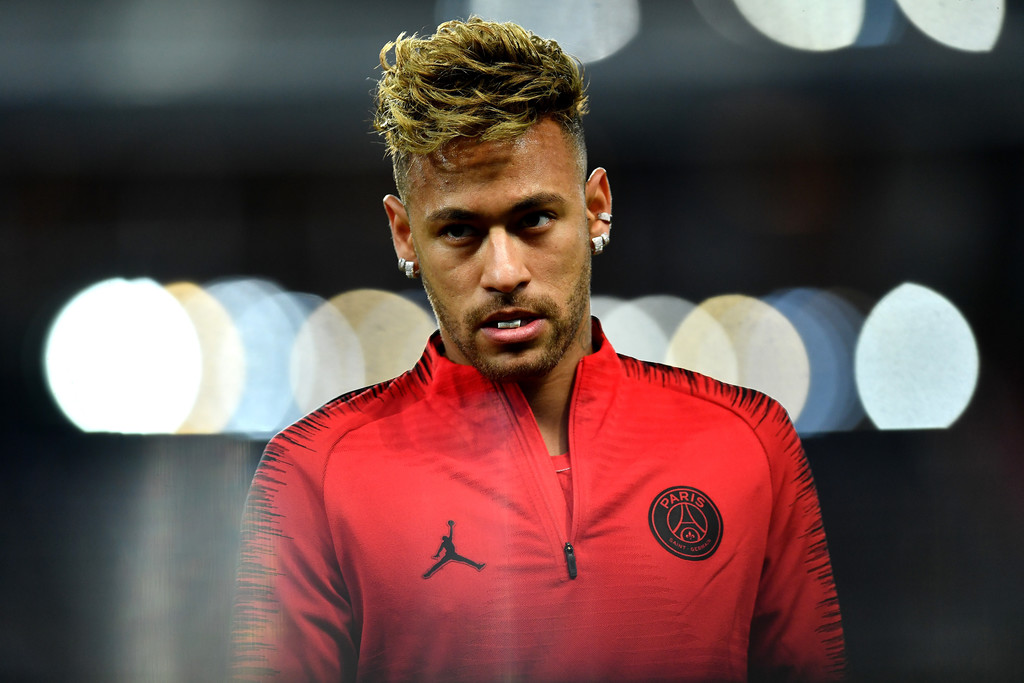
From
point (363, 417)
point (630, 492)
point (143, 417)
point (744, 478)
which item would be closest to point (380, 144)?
point (363, 417)

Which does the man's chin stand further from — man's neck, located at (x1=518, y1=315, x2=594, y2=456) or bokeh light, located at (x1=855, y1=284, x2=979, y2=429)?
bokeh light, located at (x1=855, y1=284, x2=979, y2=429)

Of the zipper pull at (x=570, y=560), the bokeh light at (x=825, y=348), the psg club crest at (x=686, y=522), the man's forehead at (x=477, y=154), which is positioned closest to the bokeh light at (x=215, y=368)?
the man's forehead at (x=477, y=154)

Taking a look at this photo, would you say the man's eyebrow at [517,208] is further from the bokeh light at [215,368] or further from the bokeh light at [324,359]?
the bokeh light at [215,368]

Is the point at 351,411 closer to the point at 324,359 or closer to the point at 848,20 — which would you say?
the point at 324,359

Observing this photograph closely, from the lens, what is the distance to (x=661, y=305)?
3.53ft

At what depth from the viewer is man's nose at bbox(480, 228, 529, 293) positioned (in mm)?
947

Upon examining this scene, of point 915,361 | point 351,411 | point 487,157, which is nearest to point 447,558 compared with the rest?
point 351,411

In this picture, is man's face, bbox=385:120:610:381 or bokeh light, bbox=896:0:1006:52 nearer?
man's face, bbox=385:120:610:381

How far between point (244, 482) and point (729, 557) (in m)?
0.72

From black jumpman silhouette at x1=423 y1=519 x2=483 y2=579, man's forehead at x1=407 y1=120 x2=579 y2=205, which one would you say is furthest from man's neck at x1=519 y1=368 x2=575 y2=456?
man's forehead at x1=407 y1=120 x2=579 y2=205

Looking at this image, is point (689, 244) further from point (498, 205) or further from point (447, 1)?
point (447, 1)

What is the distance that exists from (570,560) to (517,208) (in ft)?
1.61

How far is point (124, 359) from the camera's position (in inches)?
41.1

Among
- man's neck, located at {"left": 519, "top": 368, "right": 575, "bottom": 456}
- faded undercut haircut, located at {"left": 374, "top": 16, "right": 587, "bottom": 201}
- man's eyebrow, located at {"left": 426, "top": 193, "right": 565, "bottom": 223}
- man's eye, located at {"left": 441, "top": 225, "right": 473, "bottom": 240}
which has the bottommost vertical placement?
A: man's neck, located at {"left": 519, "top": 368, "right": 575, "bottom": 456}
